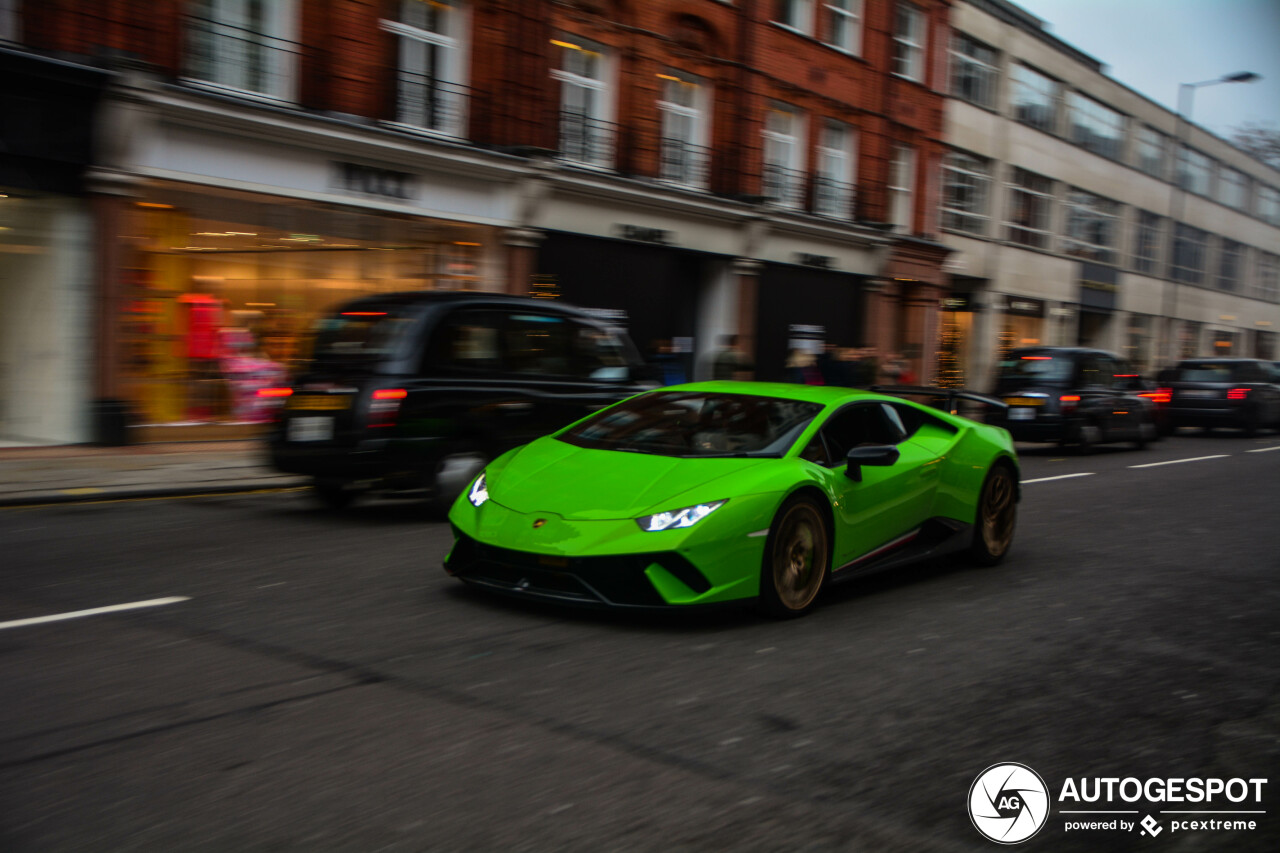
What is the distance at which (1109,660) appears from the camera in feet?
17.6

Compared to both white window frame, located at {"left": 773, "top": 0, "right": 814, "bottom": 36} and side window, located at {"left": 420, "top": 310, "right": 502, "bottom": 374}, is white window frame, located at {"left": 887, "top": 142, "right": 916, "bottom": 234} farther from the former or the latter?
side window, located at {"left": 420, "top": 310, "right": 502, "bottom": 374}

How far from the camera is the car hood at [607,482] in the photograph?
5.52m

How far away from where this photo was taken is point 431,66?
1811cm

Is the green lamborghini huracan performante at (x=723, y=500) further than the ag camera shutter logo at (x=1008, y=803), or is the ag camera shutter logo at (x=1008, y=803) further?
the green lamborghini huracan performante at (x=723, y=500)

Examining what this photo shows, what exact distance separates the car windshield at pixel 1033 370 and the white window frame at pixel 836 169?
8683 millimetres

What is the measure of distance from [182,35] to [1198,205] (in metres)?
47.8

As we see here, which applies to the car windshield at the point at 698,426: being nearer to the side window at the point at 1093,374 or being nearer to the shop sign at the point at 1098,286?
the side window at the point at 1093,374

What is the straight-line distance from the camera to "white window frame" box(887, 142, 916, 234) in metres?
29.3

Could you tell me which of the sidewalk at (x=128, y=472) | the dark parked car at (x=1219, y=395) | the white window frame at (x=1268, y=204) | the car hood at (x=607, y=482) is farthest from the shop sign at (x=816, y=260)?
the white window frame at (x=1268, y=204)

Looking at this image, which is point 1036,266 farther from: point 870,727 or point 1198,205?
point 870,727

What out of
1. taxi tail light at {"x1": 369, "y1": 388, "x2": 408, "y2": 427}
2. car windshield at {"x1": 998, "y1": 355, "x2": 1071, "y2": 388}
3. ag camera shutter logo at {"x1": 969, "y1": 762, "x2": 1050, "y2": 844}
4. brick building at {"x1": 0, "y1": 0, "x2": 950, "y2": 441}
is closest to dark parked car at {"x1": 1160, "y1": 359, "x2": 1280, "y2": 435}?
car windshield at {"x1": 998, "y1": 355, "x2": 1071, "y2": 388}

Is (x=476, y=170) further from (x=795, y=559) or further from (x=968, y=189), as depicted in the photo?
(x=968, y=189)

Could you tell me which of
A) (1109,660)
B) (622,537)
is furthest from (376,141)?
(1109,660)

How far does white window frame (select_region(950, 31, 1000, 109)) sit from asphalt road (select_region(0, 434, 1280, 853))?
88.3 feet
